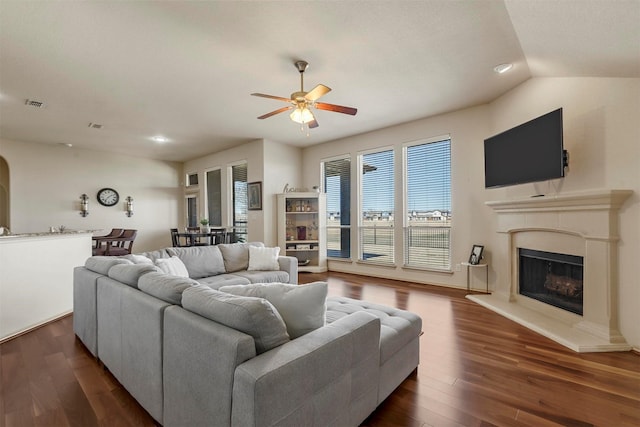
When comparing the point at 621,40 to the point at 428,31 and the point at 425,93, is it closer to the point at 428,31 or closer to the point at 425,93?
the point at 428,31

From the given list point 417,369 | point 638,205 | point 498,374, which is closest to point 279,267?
point 417,369

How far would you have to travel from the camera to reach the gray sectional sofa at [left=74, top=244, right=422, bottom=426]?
1.16 meters

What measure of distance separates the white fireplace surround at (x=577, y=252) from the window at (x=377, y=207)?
6.66 ft

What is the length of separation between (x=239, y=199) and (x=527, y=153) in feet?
19.3

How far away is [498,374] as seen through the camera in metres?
2.21

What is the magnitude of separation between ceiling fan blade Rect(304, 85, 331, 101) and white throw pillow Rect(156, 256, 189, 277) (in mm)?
2261

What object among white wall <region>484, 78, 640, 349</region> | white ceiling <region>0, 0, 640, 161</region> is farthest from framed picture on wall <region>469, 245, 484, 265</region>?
white ceiling <region>0, 0, 640, 161</region>

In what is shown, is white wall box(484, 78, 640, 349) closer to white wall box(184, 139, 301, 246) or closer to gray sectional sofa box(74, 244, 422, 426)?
gray sectional sofa box(74, 244, 422, 426)

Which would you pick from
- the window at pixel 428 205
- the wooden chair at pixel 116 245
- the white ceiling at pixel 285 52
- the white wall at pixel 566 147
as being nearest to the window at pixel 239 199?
the wooden chair at pixel 116 245

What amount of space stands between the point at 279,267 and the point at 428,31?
126 inches

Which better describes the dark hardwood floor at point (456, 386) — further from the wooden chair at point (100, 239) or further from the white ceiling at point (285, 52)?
the wooden chair at point (100, 239)

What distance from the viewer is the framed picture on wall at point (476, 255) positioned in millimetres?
4387

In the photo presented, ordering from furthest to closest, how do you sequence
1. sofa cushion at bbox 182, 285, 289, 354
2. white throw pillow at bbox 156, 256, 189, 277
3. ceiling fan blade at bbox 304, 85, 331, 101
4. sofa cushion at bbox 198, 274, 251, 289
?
sofa cushion at bbox 198, 274, 251, 289
white throw pillow at bbox 156, 256, 189, 277
ceiling fan blade at bbox 304, 85, 331, 101
sofa cushion at bbox 182, 285, 289, 354

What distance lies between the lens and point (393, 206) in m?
5.57
